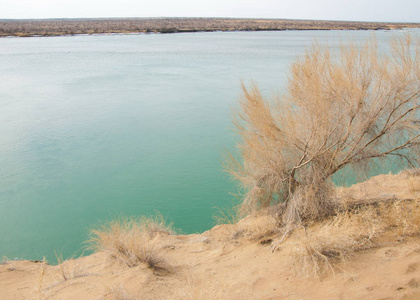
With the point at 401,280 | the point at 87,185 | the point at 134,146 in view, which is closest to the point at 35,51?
the point at 134,146

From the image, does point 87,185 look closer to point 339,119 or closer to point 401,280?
point 339,119

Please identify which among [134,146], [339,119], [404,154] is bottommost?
[134,146]

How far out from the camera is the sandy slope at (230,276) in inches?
145

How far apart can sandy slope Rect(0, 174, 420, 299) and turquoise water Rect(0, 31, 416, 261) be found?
1802mm

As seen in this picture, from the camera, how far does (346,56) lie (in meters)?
6.05

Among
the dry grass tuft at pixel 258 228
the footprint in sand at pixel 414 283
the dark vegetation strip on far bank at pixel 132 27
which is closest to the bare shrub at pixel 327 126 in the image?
the dry grass tuft at pixel 258 228

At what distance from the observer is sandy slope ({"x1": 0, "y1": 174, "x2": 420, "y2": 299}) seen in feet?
12.1

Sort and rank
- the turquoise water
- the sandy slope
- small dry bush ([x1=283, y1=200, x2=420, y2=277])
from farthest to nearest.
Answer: the turquoise water, small dry bush ([x1=283, y1=200, x2=420, y2=277]), the sandy slope

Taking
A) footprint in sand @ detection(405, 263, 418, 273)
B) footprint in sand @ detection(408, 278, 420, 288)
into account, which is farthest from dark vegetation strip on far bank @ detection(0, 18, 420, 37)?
footprint in sand @ detection(408, 278, 420, 288)

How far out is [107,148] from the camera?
1135 cm

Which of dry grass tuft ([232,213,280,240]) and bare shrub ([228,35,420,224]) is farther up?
bare shrub ([228,35,420,224])

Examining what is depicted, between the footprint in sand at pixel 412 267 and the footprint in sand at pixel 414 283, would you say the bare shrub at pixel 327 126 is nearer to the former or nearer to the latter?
the footprint in sand at pixel 412 267

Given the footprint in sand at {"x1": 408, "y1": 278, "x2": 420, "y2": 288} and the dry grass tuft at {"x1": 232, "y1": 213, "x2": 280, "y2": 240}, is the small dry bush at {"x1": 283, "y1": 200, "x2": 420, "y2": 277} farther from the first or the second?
the footprint in sand at {"x1": 408, "y1": 278, "x2": 420, "y2": 288}

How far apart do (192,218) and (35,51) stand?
29.9 meters
